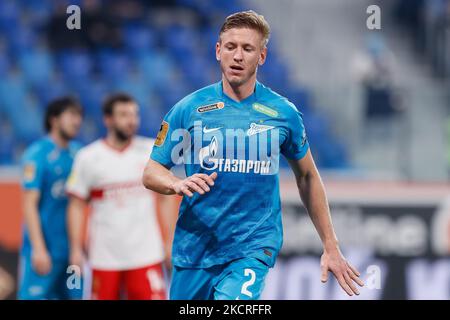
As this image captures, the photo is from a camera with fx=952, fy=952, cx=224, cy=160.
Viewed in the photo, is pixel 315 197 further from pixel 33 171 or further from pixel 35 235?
pixel 33 171

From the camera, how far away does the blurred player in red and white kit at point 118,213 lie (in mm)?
8656

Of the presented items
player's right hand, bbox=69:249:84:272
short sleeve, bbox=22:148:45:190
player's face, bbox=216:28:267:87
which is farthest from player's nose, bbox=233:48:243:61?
short sleeve, bbox=22:148:45:190

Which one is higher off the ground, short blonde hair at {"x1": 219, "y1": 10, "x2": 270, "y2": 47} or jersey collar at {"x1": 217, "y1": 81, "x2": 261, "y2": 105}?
short blonde hair at {"x1": 219, "y1": 10, "x2": 270, "y2": 47}

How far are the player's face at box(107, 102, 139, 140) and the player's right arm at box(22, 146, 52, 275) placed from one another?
0.97 m

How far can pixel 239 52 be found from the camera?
574 cm

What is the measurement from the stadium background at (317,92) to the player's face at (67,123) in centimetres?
203

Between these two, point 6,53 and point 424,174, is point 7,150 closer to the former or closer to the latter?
point 6,53

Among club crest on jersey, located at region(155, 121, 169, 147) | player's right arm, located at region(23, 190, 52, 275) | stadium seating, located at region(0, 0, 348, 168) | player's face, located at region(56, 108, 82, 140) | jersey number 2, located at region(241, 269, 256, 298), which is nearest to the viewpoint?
jersey number 2, located at region(241, 269, 256, 298)

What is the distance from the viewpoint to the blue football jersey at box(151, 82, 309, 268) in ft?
19.1

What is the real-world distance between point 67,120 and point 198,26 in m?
5.79

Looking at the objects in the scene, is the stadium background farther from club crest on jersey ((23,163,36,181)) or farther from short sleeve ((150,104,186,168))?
short sleeve ((150,104,186,168))

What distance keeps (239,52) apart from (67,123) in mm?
4167

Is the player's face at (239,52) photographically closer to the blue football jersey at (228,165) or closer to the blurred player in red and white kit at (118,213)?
the blue football jersey at (228,165)

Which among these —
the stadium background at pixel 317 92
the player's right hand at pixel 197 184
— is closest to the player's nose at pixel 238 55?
the player's right hand at pixel 197 184
